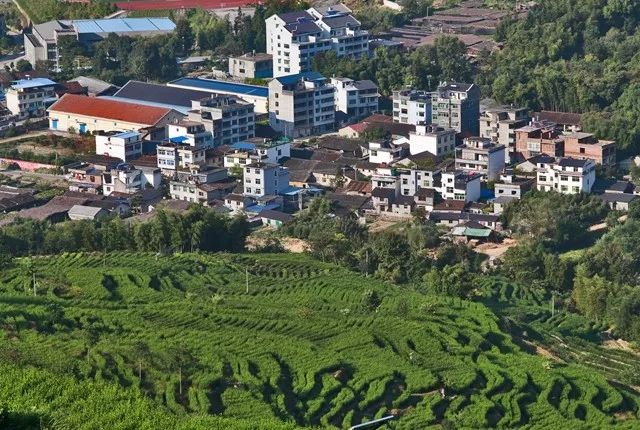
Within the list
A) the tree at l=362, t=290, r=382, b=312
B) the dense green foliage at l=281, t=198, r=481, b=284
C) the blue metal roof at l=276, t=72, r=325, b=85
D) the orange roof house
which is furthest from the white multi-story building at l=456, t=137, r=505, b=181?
the tree at l=362, t=290, r=382, b=312

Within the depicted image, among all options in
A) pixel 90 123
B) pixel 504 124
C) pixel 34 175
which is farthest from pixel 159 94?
pixel 504 124

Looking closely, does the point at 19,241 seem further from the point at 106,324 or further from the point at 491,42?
the point at 491,42

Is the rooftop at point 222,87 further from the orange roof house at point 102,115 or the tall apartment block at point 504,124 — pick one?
the tall apartment block at point 504,124

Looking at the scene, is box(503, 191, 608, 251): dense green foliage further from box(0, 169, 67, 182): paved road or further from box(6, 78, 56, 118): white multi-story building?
box(6, 78, 56, 118): white multi-story building

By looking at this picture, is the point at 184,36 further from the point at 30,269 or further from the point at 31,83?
the point at 30,269

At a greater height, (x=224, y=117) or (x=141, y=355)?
(x=224, y=117)

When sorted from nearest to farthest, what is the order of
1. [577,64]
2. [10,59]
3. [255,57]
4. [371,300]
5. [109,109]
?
[371,300] → [109,109] → [577,64] → [255,57] → [10,59]

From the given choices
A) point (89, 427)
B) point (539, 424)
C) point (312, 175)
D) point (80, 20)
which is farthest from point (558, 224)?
point (80, 20)
